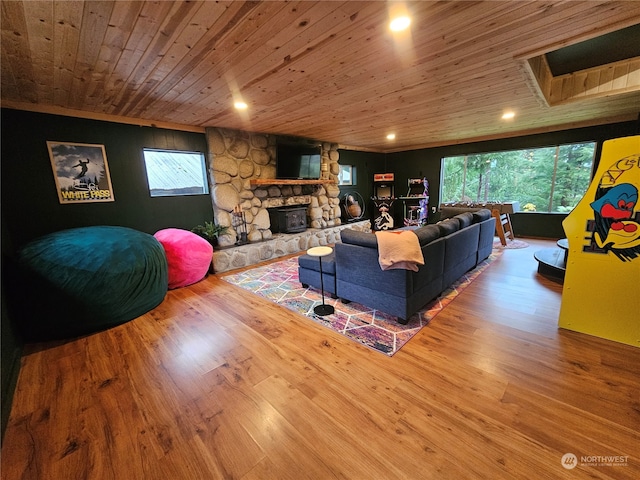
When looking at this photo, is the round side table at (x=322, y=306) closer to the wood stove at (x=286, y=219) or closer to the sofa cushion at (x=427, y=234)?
the sofa cushion at (x=427, y=234)

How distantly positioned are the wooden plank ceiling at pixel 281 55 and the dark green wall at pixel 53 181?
0.19 metres

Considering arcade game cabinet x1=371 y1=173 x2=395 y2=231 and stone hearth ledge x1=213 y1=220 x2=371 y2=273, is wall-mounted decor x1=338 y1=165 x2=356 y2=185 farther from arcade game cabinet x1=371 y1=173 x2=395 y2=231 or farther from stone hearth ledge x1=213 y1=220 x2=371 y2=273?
stone hearth ledge x1=213 y1=220 x2=371 y2=273

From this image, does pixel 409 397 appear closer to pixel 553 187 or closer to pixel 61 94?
pixel 61 94

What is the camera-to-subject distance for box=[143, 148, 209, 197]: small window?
13.2ft

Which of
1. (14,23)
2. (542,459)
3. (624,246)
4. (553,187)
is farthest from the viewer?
(553,187)

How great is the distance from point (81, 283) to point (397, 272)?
121 inches

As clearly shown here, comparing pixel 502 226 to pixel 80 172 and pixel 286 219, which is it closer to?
pixel 286 219

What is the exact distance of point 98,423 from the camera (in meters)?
1.58

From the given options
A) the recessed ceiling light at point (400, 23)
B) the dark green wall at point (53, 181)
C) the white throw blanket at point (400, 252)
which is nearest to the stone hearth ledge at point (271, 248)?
the dark green wall at point (53, 181)

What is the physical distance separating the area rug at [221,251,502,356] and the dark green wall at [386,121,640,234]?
287 centimetres

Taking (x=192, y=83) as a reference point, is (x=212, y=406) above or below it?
below

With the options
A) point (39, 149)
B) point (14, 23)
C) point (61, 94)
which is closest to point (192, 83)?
point (14, 23)

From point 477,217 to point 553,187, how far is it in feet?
11.2

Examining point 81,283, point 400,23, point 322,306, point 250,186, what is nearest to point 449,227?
point 322,306
